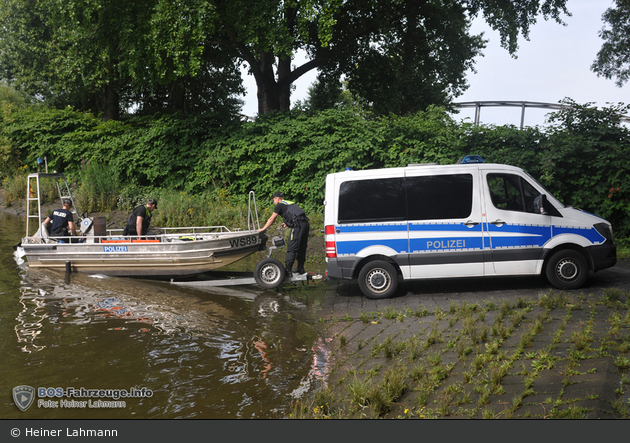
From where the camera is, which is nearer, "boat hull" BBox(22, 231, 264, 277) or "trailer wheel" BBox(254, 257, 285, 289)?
"trailer wheel" BBox(254, 257, 285, 289)

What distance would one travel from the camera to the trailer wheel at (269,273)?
1007 centimetres

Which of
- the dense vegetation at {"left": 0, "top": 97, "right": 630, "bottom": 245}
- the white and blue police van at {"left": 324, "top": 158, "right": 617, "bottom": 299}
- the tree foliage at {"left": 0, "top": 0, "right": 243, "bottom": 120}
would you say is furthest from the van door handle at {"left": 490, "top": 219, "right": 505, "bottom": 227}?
the tree foliage at {"left": 0, "top": 0, "right": 243, "bottom": 120}

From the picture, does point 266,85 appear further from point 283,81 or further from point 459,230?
point 459,230

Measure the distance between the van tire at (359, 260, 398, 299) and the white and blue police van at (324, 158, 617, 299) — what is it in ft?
0.06

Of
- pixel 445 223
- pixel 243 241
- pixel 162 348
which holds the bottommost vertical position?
pixel 162 348

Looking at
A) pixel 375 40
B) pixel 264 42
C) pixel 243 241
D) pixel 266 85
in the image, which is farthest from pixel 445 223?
pixel 375 40

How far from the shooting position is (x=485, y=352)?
19.1ft

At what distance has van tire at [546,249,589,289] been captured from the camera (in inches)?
345

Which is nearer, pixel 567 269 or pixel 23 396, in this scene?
pixel 23 396

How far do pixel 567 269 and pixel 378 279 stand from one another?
3.35m

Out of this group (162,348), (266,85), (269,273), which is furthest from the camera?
(266,85)

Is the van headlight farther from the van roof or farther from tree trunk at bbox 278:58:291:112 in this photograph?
tree trunk at bbox 278:58:291:112

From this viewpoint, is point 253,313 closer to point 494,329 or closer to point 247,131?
point 494,329

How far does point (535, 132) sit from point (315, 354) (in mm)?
9765
